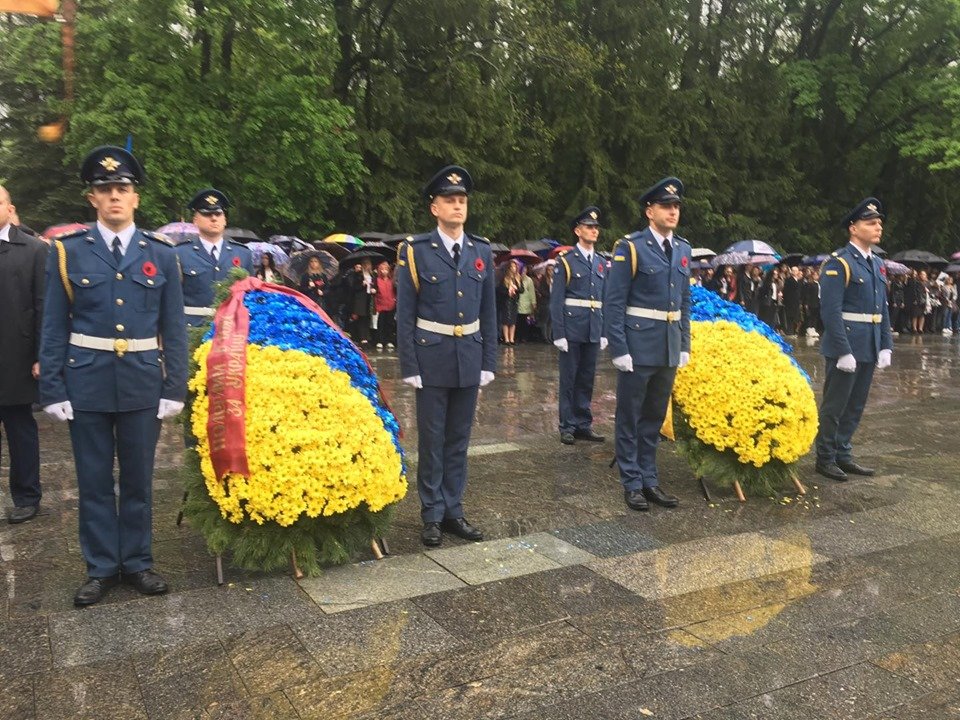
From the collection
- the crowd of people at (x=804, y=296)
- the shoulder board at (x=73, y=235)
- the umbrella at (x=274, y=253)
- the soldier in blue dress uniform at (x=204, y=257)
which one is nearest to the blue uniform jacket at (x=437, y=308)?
the shoulder board at (x=73, y=235)

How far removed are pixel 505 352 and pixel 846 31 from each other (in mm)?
22603

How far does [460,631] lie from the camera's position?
3812 mm

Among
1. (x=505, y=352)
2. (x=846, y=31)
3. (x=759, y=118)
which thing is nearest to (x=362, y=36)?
(x=505, y=352)

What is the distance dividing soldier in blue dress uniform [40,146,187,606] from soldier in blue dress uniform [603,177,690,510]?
115 inches

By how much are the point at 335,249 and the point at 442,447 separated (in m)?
14.0

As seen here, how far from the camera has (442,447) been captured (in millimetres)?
5191

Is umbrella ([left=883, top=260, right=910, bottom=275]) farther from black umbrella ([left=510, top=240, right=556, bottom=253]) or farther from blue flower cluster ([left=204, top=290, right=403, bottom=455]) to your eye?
blue flower cluster ([left=204, top=290, right=403, bottom=455])

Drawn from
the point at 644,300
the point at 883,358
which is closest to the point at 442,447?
the point at 644,300

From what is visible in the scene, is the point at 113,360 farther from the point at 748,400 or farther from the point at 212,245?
the point at 748,400

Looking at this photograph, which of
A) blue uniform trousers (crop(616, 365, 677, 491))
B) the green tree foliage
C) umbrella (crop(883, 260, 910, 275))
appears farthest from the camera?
umbrella (crop(883, 260, 910, 275))

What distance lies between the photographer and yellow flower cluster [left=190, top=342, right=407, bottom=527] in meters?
4.23

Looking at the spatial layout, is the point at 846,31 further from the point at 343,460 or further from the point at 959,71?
the point at 343,460

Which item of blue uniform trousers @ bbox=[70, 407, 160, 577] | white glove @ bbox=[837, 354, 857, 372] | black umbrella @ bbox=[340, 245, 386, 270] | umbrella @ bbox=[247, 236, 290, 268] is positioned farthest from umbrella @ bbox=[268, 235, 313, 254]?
blue uniform trousers @ bbox=[70, 407, 160, 577]

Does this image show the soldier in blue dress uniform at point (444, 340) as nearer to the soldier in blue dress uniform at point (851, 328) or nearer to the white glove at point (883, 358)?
the soldier in blue dress uniform at point (851, 328)
